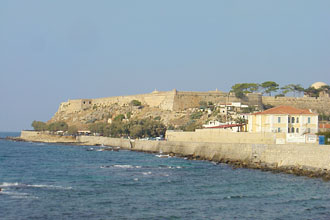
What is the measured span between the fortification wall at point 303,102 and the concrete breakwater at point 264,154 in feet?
107

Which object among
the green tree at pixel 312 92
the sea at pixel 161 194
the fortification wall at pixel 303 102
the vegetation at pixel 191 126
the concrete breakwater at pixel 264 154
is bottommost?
the sea at pixel 161 194

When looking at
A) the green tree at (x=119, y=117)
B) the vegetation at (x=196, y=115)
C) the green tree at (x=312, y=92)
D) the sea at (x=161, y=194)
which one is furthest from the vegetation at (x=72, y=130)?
the sea at (x=161, y=194)

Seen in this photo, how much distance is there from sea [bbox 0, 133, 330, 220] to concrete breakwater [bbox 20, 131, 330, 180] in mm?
1564

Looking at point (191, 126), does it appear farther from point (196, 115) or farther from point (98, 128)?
point (98, 128)

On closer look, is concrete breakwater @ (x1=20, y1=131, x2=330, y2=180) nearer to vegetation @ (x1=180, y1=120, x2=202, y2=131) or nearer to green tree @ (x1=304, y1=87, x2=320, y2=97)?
vegetation @ (x1=180, y1=120, x2=202, y2=131)

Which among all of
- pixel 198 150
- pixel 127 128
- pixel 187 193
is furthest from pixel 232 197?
pixel 127 128

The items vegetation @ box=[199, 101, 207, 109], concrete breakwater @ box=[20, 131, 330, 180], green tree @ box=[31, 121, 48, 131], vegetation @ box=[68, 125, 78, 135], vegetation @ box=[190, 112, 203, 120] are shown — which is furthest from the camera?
green tree @ box=[31, 121, 48, 131]

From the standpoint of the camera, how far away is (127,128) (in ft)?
246

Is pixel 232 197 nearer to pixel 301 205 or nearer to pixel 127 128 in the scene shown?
pixel 301 205

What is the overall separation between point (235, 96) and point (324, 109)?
15.0m

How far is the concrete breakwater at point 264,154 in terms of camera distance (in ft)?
102

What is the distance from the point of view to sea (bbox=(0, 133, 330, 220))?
67.4 ft

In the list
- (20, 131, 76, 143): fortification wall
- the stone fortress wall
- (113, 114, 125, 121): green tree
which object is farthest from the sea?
(113, 114, 125, 121): green tree

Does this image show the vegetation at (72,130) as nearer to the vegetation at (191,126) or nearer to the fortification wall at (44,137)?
the fortification wall at (44,137)
